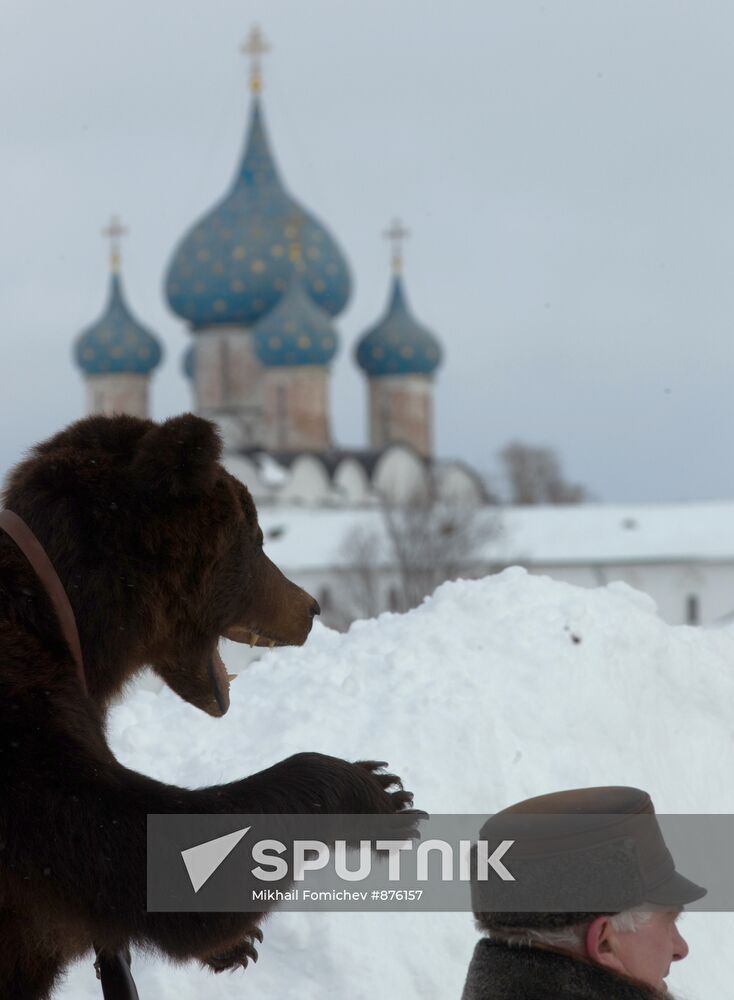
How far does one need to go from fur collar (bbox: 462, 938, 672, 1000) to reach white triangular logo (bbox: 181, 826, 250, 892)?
0.40 m

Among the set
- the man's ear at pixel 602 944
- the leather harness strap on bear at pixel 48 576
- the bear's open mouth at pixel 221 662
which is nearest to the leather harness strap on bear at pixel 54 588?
the leather harness strap on bear at pixel 48 576

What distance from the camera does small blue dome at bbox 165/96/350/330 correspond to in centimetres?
Result: 5741

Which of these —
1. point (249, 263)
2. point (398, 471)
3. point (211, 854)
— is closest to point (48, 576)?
point (211, 854)

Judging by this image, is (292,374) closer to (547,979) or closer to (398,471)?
(398,471)

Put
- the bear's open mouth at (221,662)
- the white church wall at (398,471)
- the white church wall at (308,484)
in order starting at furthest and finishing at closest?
the white church wall at (398,471) → the white church wall at (308,484) → the bear's open mouth at (221,662)

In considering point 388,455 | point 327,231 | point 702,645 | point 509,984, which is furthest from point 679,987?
point 327,231

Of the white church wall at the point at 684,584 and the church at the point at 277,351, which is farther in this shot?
the church at the point at 277,351

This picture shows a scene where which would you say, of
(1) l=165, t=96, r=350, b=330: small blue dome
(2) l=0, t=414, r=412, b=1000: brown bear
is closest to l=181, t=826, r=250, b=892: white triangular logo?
(2) l=0, t=414, r=412, b=1000: brown bear

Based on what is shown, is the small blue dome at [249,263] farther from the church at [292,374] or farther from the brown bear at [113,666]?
the brown bear at [113,666]

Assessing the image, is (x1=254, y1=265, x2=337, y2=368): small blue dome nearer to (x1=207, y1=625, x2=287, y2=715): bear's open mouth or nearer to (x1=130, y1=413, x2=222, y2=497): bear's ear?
(x1=207, y1=625, x2=287, y2=715): bear's open mouth

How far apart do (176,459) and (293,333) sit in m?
52.9

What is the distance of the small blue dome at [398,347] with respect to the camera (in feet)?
196

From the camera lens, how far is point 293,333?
55.0 metres

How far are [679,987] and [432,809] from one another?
837 mm
